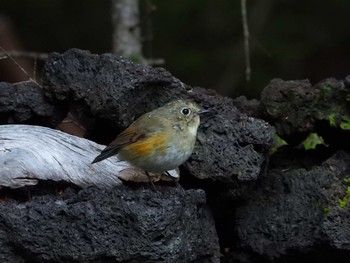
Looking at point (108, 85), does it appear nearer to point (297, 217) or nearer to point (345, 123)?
point (297, 217)

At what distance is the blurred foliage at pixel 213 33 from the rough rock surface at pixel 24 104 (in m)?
5.66

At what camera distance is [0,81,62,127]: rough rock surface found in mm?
6094

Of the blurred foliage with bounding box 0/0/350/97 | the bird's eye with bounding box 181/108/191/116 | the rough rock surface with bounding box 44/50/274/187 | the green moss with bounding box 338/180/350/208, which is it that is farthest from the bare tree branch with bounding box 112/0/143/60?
the green moss with bounding box 338/180/350/208

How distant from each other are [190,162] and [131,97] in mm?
489

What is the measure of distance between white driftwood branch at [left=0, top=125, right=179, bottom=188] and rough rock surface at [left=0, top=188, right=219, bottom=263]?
219 millimetres

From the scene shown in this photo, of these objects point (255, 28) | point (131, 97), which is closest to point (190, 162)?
point (131, 97)

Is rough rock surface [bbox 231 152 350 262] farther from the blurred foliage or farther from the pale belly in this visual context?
the blurred foliage

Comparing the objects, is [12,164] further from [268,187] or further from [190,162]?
[268,187]

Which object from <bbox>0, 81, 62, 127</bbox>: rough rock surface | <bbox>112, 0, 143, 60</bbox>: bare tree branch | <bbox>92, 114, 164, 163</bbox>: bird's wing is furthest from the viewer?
<bbox>112, 0, 143, 60</bbox>: bare tree branch

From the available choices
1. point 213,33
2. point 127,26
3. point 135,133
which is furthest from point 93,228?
point 213,33

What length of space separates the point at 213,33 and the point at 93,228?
7.47m

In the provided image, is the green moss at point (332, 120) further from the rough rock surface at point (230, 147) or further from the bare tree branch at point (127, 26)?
the bare tree branch at point (127, 26)

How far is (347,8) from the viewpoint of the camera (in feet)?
39.4

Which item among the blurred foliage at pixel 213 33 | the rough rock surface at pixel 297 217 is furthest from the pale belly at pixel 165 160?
the blurred foliage at pixel 213 33
